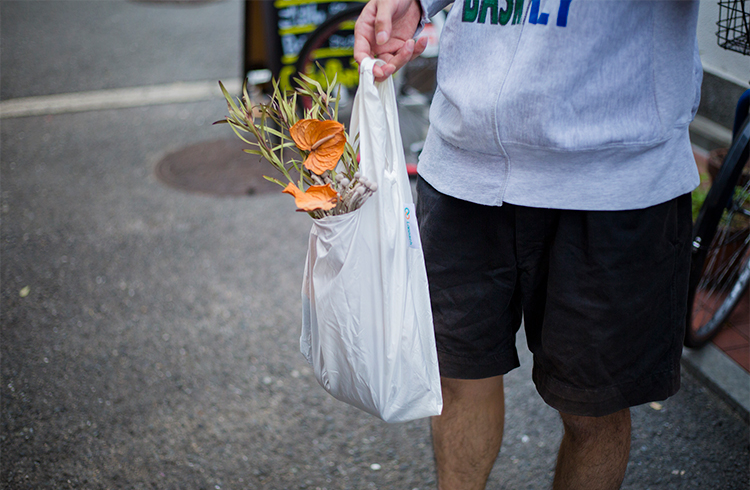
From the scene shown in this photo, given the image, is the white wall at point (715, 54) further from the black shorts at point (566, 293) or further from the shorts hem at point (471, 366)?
the shorts hem at point (471, 366)

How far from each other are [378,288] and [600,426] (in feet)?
1.95

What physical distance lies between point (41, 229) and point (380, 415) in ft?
9.68

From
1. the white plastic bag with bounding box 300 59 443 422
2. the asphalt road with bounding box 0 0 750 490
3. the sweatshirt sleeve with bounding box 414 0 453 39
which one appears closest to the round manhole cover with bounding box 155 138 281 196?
the asphalt road with bounding box 0 0 750 490

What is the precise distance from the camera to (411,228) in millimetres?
1308

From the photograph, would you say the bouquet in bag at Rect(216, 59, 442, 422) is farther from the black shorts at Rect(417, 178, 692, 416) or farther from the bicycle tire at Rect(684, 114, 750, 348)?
the bicycle tire at Rect(684, 114, 750, 348)

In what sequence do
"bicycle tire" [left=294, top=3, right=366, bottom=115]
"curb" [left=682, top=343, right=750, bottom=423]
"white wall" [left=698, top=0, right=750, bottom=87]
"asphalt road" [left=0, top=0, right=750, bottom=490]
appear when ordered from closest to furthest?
"white wall" [left=698, top=0, right=750, bottom=87]
"asphalt road" [left=0, top=0, right=750, bottom=490]
"curb" [left=682, top=343, right=750, bottom=423]
"bicycle tire" [left=294, top=3, right=366, bottom=115]

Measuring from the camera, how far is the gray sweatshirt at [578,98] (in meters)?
1.11

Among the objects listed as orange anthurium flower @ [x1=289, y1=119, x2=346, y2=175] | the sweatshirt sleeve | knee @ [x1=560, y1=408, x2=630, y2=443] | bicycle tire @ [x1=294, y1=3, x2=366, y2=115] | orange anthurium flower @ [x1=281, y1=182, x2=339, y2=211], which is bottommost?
bicycle tire @ [x1=294, y1=3, x2=366, y2=115]

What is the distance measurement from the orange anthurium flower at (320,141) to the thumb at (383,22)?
23 cm

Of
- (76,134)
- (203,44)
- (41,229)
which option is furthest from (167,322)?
(203,44)

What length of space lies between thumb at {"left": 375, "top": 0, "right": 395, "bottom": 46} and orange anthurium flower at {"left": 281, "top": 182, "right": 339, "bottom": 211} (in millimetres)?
352

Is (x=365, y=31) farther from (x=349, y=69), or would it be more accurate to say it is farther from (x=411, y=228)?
(x=349, y=69)

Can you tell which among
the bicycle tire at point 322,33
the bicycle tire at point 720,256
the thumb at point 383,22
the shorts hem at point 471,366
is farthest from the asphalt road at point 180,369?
the thumb at point 383,22

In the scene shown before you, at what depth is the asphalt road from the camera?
2.00 metres
